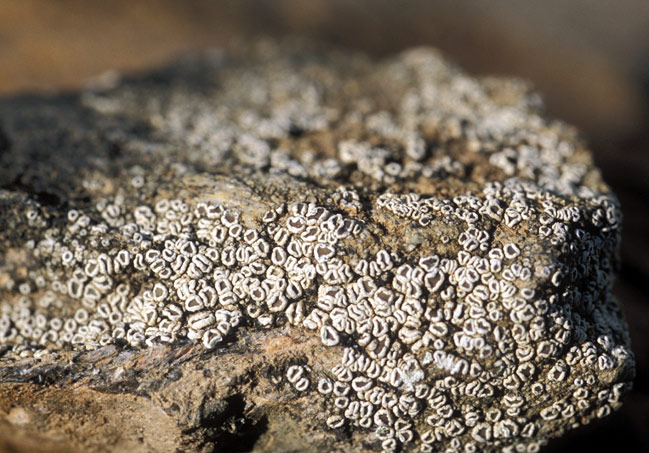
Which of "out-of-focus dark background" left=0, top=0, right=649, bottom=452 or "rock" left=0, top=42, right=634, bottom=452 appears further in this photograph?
"out-of-focus dark background" left=0, top=0, right=649, bottom=452

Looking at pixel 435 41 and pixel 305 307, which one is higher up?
pixel 435 41

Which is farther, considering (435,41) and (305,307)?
(435,41)

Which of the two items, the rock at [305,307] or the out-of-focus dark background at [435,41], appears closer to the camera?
the rock at [305,307]

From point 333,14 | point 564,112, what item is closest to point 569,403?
point 564,112

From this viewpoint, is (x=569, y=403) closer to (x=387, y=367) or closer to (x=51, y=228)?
(x=387, y=367)
